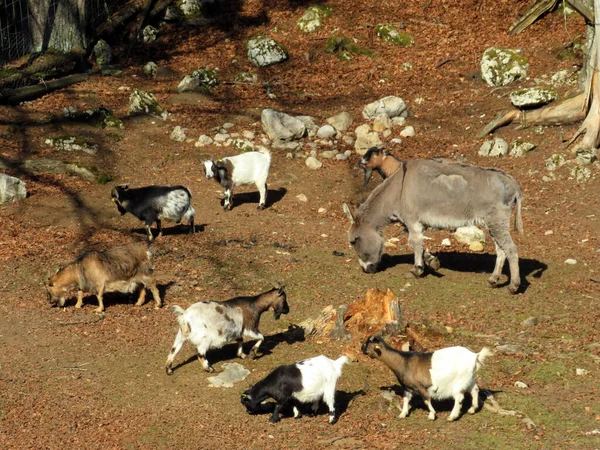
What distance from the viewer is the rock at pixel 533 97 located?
2141 cm

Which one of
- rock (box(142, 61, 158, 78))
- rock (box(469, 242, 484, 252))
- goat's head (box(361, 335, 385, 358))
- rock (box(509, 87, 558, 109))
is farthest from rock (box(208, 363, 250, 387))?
rock (box(142, 61, 158, 78))

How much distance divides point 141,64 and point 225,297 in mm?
15635

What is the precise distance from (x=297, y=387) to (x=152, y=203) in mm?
7791

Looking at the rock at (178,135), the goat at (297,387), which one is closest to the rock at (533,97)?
the rock at (178,135)

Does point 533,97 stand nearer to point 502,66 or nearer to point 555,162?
point 555,162

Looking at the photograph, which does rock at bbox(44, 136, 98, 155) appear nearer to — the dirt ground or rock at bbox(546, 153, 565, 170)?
the dirt ground

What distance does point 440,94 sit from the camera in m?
24.3

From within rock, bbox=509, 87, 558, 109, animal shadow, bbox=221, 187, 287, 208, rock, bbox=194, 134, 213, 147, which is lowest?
animal shadow, bbox=221, 187, 287, 208

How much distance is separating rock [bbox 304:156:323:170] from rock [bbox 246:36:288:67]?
6.73 meters

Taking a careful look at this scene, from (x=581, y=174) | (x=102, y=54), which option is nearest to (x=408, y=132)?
(x=581, y=174)

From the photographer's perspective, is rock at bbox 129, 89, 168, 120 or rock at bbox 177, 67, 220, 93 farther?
rock at bbox 177, 67, 220, 93

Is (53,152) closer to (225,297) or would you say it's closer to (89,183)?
(89,183)

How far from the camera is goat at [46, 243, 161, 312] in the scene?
13430 mm

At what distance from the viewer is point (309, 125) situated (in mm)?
22859
